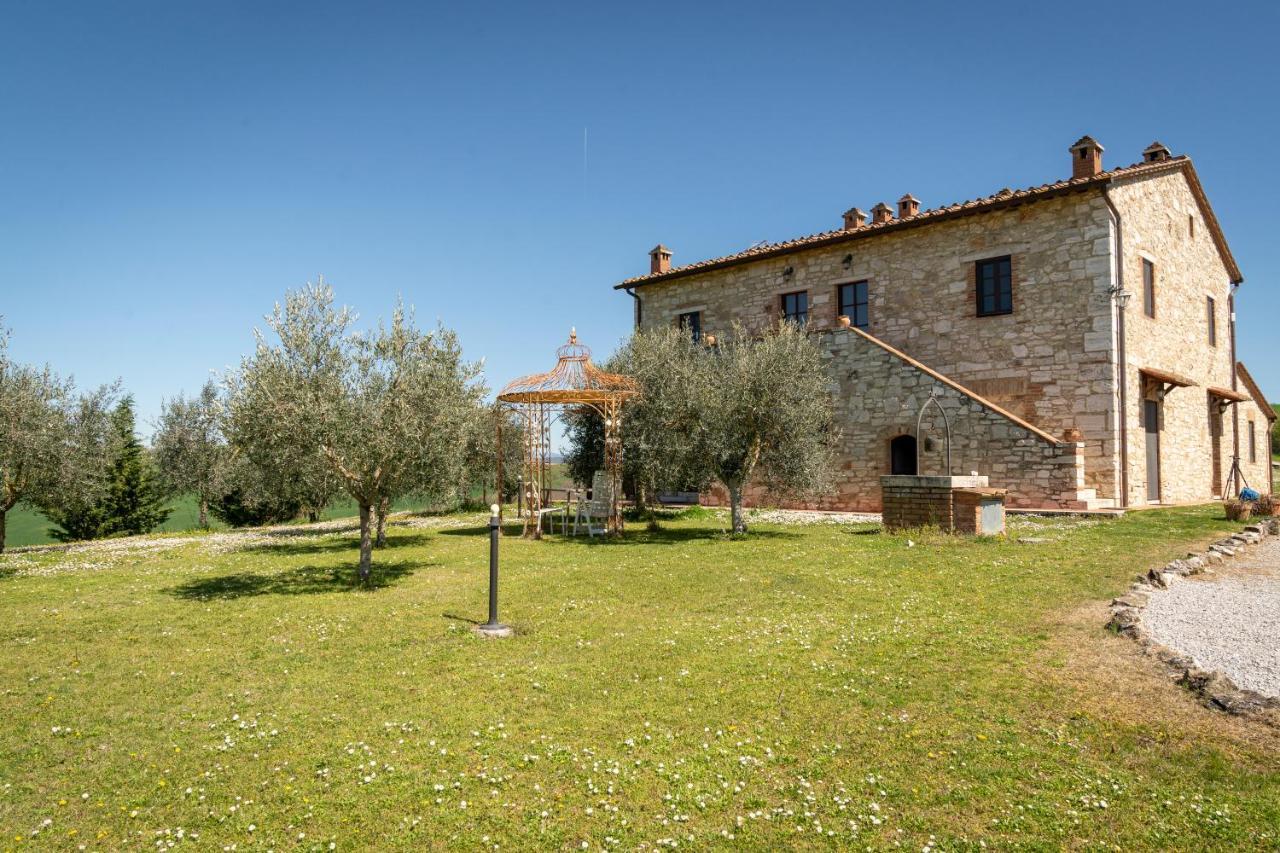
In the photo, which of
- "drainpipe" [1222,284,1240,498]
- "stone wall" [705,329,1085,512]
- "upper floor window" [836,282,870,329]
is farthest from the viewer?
"drainpipe" [1222,284,1240,498]

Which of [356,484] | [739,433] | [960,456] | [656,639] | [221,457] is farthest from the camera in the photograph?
[221,457]

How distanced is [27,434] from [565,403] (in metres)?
10.6

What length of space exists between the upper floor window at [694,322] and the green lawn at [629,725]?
16544mm

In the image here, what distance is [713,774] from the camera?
4098mm

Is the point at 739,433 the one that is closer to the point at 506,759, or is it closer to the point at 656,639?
the point at 656,639

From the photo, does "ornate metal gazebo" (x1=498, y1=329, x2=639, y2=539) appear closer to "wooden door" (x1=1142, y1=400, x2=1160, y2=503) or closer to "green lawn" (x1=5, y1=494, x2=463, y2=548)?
"green lawn" (x1=5, y1=494, x2=463, y2=548)

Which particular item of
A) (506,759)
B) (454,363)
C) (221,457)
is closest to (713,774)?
(506,759)

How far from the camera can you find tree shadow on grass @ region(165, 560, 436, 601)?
9.92 meters

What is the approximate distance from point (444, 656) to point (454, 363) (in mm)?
5613

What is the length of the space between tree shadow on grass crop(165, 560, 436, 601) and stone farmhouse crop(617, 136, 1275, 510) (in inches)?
490

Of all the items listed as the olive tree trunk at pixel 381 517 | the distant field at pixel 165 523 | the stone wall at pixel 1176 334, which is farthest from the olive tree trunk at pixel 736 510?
the stone wall at pixel 1176 334

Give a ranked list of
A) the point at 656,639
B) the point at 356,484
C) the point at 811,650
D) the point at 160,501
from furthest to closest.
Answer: the point at 160,501 → the point at 356,484 → the point at 656,639 → the point at 811,650

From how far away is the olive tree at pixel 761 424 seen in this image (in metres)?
14.1

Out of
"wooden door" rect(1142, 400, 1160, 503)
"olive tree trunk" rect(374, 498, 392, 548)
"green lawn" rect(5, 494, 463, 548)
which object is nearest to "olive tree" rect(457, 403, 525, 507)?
"olive tree trunk" rect(374, 498, 392, 548)
